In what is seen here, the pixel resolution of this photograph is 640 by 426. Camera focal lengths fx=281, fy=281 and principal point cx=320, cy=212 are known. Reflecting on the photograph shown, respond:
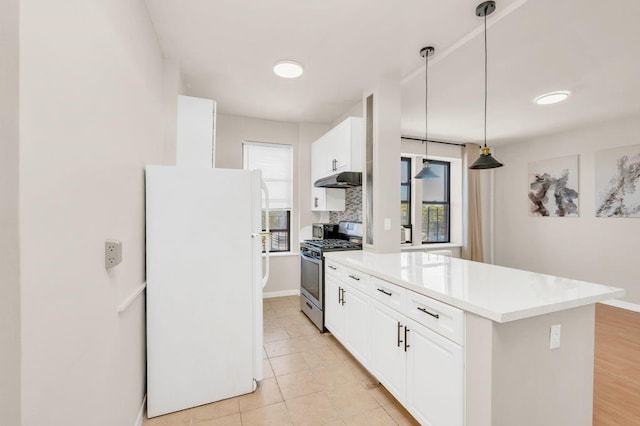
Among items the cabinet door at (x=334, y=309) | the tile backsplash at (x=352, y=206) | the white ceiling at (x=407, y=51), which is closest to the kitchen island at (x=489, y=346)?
the cabinet door at (x=334, y=309)

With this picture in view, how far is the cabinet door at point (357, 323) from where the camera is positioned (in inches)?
89.3

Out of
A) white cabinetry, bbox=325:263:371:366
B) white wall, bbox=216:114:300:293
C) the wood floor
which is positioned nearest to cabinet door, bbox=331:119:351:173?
white wall, bbox=216:114:300:293

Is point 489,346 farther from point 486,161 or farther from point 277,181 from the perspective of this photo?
point 277,181

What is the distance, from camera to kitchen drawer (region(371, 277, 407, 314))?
1861 millimetres

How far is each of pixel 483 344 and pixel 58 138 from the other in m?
1.85

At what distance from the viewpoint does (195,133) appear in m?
2.78

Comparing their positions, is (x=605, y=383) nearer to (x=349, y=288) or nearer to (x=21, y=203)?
(x=349, y=288)

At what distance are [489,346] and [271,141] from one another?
392 centimetres

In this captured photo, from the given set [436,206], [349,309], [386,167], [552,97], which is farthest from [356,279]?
[436,206]

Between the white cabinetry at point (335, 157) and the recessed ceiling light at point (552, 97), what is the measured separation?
2.20m

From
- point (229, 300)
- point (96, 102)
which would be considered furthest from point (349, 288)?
point (96, 102)

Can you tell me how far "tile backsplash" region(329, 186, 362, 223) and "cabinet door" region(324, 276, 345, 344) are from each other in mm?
1279

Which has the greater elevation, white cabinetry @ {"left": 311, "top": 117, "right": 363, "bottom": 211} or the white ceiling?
the white ceiling

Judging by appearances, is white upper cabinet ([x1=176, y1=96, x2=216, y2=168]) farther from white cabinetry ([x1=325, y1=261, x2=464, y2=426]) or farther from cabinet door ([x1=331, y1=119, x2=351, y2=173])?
white cabinetry ([x1=325, y1=261, x2=464, y2=426])
